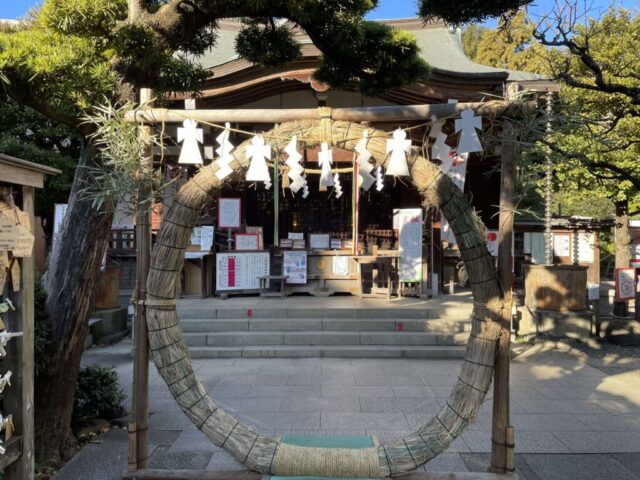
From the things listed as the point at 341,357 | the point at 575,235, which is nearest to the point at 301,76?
the point at 341,357

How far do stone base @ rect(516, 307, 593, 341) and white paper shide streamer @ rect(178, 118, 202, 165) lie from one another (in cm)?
720

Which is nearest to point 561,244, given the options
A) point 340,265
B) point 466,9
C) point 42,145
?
point 340,265

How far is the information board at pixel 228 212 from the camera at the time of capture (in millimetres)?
10031

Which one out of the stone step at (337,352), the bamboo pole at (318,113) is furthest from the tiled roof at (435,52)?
the bamboo pole at (318,113)

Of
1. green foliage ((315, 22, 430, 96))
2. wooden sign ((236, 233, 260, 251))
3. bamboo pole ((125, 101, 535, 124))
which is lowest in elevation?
wooden sign ((236, 233, 260, 251))

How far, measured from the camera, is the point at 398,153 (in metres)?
2.89

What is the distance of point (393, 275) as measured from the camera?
980 centimetres

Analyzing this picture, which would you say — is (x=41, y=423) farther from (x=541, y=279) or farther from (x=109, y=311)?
(x=541, y=279)

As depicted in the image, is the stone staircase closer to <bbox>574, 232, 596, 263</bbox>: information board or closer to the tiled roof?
<bbox>574, 232, 596, 263</bbox>: information board

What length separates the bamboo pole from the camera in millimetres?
3046

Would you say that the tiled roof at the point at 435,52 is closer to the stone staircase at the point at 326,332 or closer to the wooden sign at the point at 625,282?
the wooden sign at the point at 625,282

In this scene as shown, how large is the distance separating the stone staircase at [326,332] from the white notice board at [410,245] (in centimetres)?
140

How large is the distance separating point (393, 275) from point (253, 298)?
10.5ft

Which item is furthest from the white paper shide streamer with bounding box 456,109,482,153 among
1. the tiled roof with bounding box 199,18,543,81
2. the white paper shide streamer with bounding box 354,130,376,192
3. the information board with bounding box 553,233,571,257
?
the information board with bounding box 553,233,571,257
